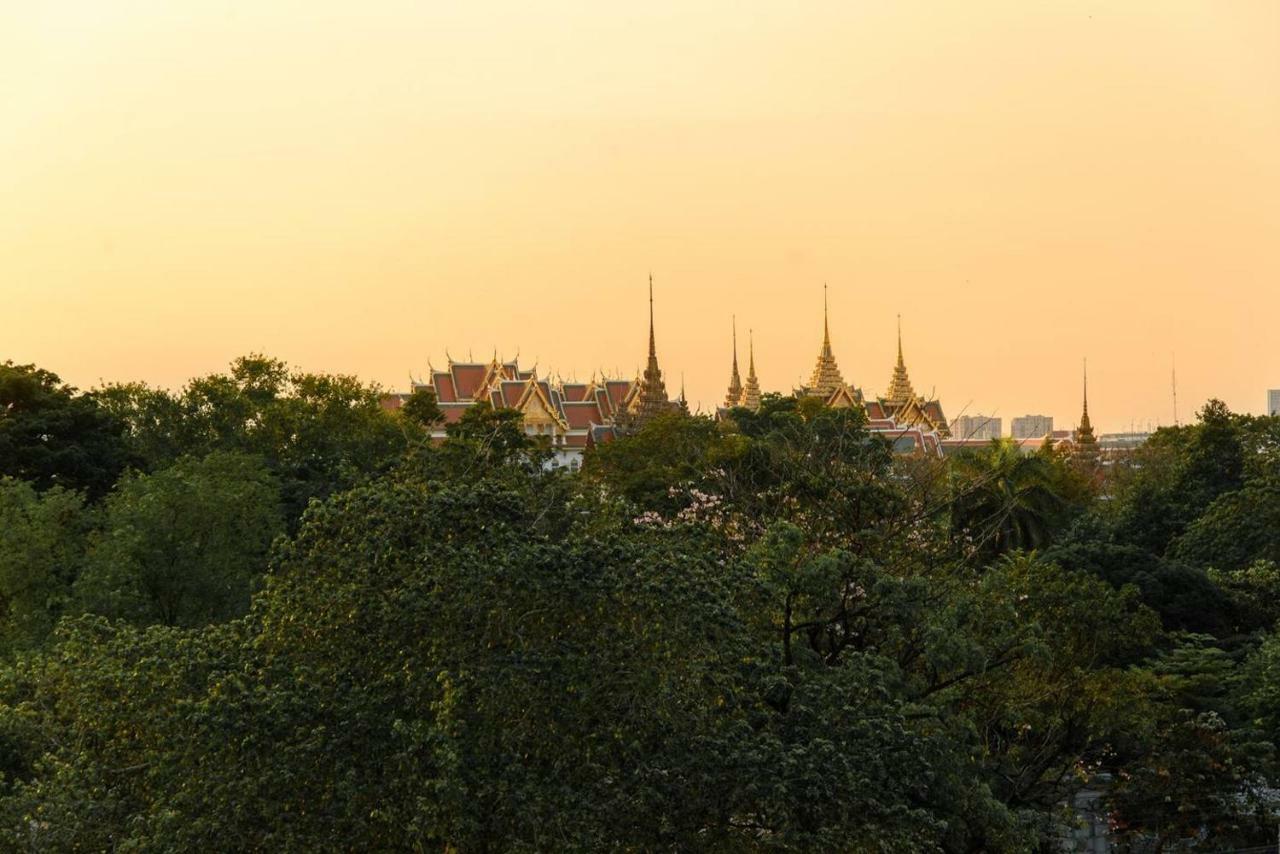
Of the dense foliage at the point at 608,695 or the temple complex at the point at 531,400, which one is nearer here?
the dense foliage at the point at 608,695

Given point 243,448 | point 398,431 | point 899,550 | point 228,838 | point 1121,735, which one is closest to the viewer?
point 228,838

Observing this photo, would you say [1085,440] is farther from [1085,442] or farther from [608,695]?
[608,695]

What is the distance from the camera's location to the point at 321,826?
43.4ft

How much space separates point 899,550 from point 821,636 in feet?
16.1

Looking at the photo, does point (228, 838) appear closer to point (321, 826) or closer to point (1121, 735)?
point (321, 826)

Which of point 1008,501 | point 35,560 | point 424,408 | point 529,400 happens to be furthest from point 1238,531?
point 529,400

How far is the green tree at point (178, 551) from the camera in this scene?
24.4 meters

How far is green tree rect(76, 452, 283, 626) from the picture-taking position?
24.4 meters

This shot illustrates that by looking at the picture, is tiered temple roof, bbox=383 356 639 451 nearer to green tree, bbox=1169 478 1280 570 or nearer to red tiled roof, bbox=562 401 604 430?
red tiled roof, bbox=562 401 604 430

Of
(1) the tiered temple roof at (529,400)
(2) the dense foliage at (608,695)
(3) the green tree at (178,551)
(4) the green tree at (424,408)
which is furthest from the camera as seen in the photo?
(1) the tiered temple roof at (529,400)

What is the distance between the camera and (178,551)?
25.8 metres

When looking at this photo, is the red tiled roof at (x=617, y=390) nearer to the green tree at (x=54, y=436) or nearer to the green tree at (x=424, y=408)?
the green tree at (x=424, y=408)

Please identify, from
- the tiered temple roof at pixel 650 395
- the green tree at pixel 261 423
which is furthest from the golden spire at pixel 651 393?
the green tree at pixel 261 423

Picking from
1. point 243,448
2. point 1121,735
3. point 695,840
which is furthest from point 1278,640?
point 243,448
